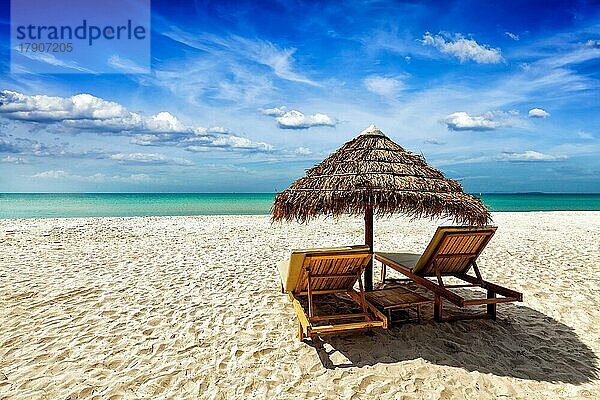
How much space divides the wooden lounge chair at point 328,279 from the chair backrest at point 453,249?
2.92ft

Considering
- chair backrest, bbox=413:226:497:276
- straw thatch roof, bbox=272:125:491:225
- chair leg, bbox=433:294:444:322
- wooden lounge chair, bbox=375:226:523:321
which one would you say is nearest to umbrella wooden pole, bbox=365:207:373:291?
straw thatch roof, bbox=272:125:491:225

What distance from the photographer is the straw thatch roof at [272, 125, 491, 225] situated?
4.30 meters

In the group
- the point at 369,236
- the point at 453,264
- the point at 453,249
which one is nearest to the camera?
the point at 453,249

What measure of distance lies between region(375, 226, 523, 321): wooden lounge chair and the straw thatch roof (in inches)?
7.8

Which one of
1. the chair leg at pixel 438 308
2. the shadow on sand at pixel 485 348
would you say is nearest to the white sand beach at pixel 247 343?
the shadow on sand at pixel 485 348

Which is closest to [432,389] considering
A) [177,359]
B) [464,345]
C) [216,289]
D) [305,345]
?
[464,345]

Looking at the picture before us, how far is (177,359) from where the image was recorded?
3.69 meters

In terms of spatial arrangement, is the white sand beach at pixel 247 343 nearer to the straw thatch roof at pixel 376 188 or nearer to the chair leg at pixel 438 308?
the chair leg at pixel 438 308

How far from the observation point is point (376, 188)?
423 centimetres

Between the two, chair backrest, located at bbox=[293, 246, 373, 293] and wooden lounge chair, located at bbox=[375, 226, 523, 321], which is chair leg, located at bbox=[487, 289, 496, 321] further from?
chair backrest, located at bbox=[293, 246, 373, 293]

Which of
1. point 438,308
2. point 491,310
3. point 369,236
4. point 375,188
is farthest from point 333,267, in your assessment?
point 491,310

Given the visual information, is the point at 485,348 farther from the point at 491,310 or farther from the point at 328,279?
the point at 328,279

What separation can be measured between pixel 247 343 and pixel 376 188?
6.73 ft

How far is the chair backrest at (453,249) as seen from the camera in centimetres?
446
